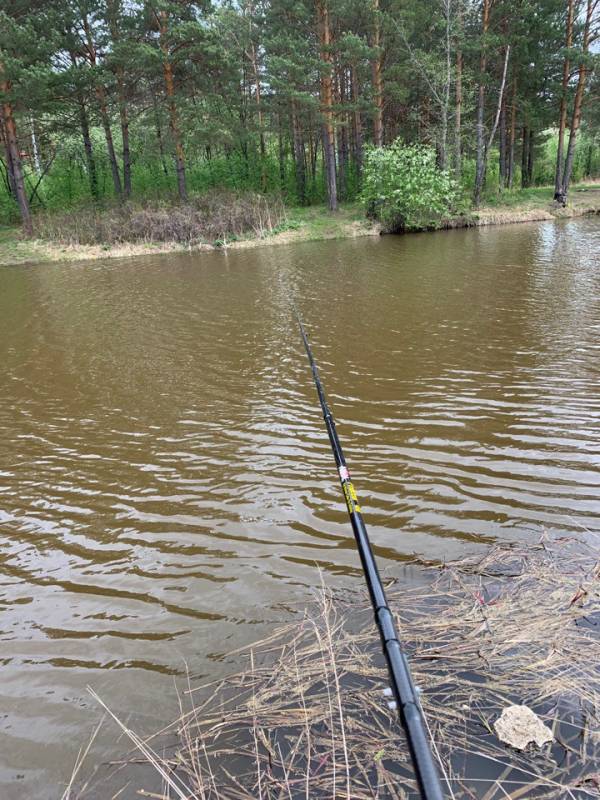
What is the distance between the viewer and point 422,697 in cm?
197

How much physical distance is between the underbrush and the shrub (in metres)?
5.33

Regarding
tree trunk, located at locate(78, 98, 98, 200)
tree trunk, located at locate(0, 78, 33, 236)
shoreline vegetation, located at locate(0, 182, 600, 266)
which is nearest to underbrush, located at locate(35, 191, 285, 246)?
shoreline vegetation, located at locate(0, 182, 600, 266)

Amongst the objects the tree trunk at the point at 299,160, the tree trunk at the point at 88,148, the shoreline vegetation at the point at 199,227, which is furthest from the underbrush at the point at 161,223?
the tree trunk at the point at 299,160

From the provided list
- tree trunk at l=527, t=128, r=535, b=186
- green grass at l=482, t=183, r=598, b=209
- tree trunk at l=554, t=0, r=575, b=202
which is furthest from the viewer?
tree trunk at l=527, t=128, r=535, b=186

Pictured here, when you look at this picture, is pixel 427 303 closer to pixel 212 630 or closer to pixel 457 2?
pixel 212 630

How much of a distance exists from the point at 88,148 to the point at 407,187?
725 inches

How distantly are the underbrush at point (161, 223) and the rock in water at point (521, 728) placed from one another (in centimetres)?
2411

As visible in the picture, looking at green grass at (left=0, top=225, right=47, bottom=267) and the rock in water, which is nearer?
the rock in water

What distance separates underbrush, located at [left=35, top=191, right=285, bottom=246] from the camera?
24062 millimetres

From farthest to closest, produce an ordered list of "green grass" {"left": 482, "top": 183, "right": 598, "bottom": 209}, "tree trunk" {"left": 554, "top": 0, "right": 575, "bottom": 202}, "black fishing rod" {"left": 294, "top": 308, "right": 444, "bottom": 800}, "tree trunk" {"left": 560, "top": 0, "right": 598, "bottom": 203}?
1. "green grass" {"left": 482, "top": 183, "right": 598, "bottom": 209}
2. "tree trunk" {"left": 554, "top": 0, "right": 575, "bottom": 202}
3. "tree trunk" {"left": 560, "top": 0, "right": 598, "bottom": 203}
4. "black fishing rod" {"left": 294, "top": 308, "right": 444, "bottom": 800}

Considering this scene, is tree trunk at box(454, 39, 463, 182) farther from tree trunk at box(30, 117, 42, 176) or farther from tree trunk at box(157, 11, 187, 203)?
tree trunk at box(30, 117, 42, 176)

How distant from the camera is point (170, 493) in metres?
3.98

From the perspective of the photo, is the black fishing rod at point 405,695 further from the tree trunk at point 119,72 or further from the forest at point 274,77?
the tree trunk at point 119,72

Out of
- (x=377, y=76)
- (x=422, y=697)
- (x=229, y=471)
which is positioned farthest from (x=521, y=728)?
(x=377, y=76)
